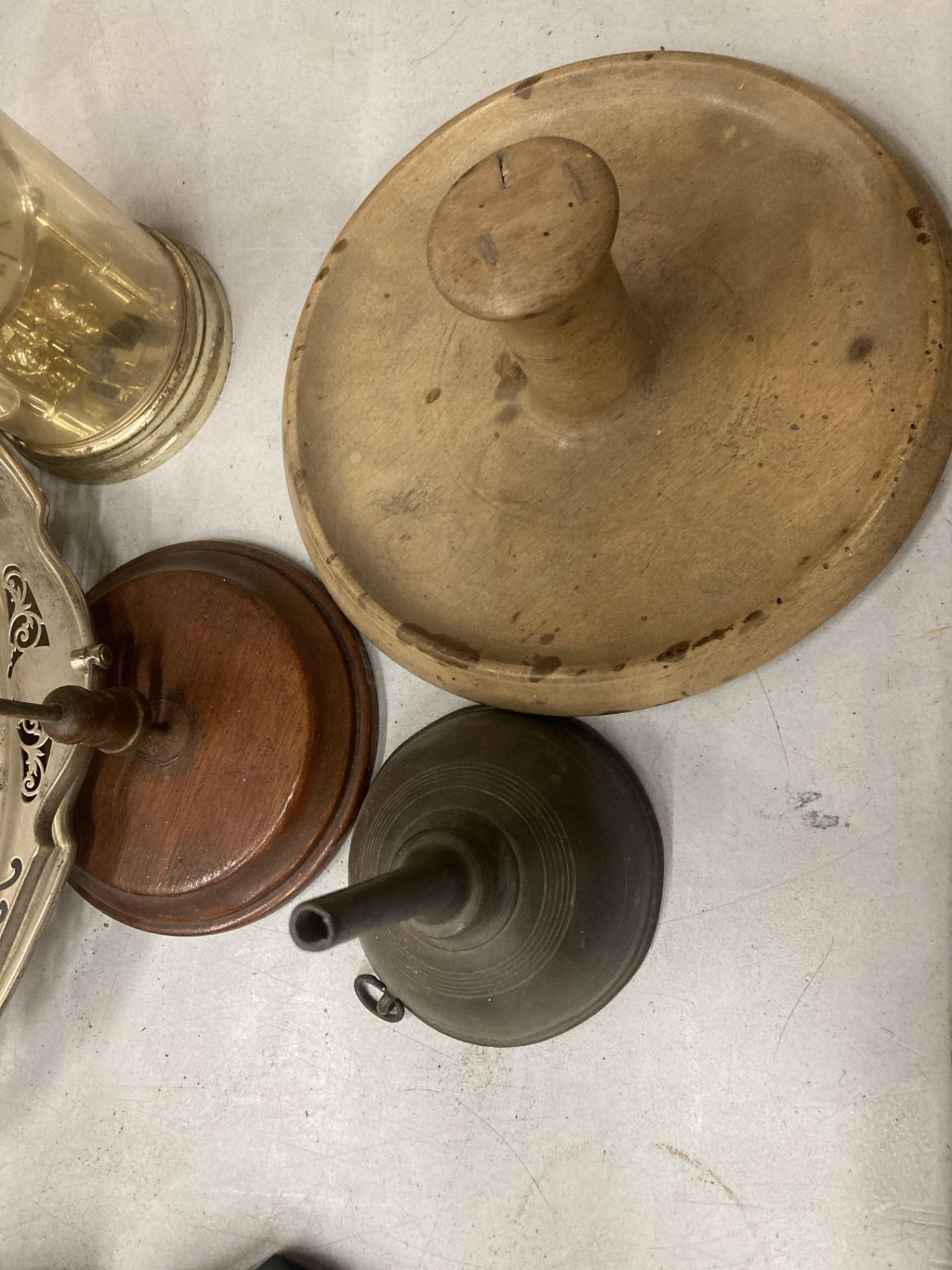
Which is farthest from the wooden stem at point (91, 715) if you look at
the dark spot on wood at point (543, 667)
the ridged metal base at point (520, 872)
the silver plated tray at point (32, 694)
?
the dark spot on wood at point (543, 667)

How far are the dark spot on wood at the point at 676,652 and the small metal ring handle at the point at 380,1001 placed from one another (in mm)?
382

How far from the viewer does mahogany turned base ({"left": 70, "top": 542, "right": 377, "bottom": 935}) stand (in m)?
0.89

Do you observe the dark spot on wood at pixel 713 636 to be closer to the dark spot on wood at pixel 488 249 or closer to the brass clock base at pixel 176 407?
the dark spot on wood at pixel 488 249

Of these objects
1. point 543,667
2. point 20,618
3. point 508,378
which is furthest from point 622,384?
point 20,618

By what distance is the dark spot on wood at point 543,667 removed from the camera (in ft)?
2.30

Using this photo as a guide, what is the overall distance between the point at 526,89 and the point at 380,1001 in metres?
0.76

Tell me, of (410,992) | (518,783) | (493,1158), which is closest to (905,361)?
(518,783)

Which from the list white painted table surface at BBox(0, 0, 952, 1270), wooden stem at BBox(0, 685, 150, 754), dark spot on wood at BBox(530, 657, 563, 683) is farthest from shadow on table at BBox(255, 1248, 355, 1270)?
dark spot on wood at BBox(530, 657, 563, 683)

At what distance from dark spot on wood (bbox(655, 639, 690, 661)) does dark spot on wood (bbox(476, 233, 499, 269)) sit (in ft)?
0.88

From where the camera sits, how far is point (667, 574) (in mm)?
697

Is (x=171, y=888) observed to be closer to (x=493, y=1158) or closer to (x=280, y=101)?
(x=493, y=1158)

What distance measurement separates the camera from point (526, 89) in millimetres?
799

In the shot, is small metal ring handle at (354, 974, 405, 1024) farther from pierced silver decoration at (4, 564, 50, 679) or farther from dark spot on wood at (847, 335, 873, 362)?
dark spot on wood at (847, 335, 873, 362)

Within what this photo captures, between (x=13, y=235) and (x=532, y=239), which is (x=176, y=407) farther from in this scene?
(x=532, y=239)
